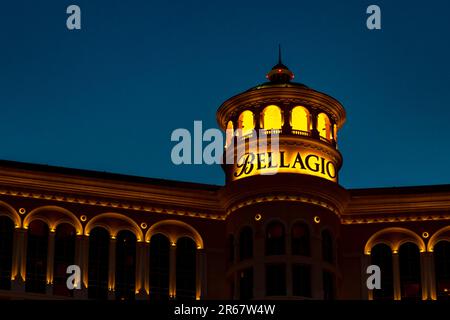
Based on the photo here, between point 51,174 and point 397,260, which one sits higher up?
point 51,174

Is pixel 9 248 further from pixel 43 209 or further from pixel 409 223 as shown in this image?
pixel 409 223

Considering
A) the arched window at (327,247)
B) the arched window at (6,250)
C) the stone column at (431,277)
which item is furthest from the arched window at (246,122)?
the arched window at (6,250)

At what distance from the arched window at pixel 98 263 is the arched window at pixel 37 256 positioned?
2053mm

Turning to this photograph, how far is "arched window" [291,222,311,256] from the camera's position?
177 ft

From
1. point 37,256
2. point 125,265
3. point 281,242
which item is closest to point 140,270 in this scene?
point 125,265

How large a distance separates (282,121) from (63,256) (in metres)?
11.5

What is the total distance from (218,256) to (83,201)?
660cm

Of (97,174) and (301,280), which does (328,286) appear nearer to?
(301,280)

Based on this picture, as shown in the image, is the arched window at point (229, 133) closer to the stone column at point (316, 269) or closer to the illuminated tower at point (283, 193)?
the illuminated tower at point (283, 193)

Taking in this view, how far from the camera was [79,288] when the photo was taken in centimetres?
5422

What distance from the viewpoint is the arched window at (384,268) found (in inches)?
2206
